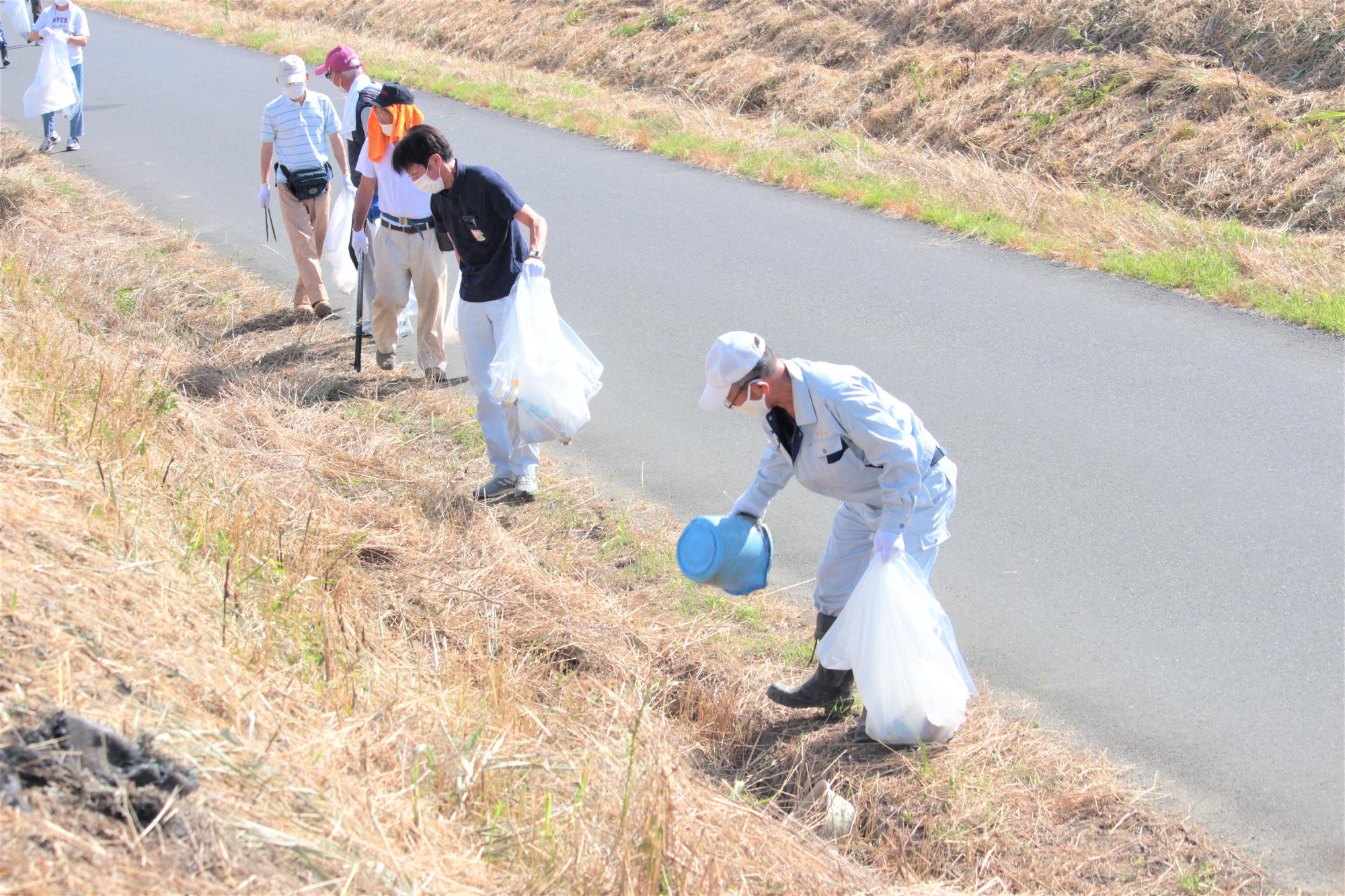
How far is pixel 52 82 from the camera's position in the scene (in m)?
13.3

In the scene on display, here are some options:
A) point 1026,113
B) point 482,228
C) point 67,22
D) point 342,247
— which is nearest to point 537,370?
point 482,228

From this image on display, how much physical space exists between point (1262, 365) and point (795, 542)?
11.1 feet

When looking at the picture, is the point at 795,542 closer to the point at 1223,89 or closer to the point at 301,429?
the point at 301,429

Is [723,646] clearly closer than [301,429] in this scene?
Yes

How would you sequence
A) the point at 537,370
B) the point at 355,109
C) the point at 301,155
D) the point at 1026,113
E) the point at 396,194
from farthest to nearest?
the point at 1026,113
the point at 301,155
the point at 355,109
the point at 396,194
the point at 537,370

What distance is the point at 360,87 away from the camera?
751cm

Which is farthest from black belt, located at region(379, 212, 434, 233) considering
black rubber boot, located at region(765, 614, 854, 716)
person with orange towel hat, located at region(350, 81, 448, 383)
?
black rubber boot, located at region(765, 614, 854, 716)

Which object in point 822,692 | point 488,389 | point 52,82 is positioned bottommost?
point 822,692

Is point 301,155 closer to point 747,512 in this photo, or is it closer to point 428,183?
point 428,183

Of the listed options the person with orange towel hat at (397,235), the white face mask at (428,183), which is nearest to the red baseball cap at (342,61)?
the person with orange towel hat at (397,235)

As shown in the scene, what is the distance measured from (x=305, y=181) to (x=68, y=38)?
751cm

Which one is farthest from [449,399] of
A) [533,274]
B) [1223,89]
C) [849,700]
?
[1223,89]

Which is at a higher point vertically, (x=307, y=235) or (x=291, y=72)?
(x=291, y=72)

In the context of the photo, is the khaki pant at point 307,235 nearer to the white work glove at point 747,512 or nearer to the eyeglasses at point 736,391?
the white work glove at point 747,512
